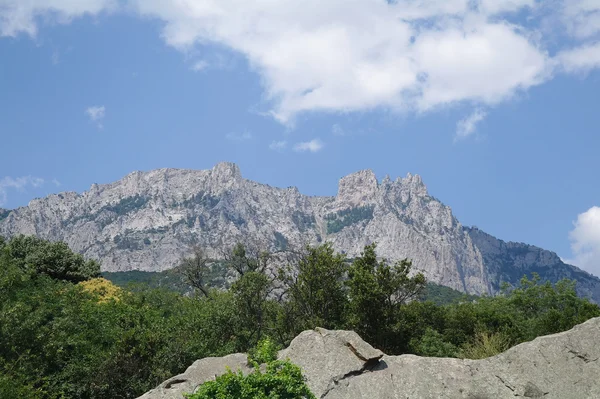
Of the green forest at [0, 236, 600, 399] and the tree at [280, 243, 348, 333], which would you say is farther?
the tree at [280, 243, 348, 333]

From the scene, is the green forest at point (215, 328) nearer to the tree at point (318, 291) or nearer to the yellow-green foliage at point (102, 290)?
the tree at point (318, 291)

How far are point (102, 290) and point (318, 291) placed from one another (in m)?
25.4

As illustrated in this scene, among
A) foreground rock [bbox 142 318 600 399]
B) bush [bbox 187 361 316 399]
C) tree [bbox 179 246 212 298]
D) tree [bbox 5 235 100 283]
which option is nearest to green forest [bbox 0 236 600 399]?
bush [bbox 187 361 316 399]

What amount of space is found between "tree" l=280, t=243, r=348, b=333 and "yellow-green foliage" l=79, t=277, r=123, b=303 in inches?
785

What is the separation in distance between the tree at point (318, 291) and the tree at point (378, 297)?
1.00 m

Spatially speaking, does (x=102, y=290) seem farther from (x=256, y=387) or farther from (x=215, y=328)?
(x=256, y=387)

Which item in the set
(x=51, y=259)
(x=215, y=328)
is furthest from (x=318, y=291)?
(x=51, y=259)

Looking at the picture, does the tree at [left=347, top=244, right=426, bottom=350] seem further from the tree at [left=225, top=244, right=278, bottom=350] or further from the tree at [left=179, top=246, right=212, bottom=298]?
the tree at [left=179, top=246, right=212, bottom=298]

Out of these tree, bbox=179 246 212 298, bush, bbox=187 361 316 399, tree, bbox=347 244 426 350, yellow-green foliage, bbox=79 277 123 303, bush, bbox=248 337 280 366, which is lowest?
bush, bbox=187 361 316 399

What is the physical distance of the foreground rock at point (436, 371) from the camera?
2144 cm

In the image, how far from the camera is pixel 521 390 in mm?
21531

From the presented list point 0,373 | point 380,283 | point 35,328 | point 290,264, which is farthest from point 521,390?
point 35,328

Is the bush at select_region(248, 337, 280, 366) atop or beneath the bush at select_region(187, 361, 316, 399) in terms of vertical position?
atop

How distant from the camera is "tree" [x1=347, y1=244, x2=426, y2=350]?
32344mm
